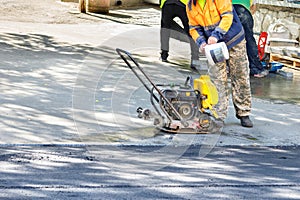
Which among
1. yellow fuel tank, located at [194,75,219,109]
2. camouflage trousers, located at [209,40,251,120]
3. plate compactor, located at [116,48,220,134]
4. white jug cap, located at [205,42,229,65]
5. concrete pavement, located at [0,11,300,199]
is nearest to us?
concrete pavement, located at [0,11,300,199]

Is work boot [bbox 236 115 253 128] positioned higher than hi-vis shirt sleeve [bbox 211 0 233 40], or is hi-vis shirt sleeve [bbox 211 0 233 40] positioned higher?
hi-vis shirt sleeve [bbox 211 0 233 40]

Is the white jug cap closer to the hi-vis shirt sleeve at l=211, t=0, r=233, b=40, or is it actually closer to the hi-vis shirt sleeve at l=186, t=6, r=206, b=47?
the hi-vis shirt sleeve at l=211, t=0, r=233, b=40

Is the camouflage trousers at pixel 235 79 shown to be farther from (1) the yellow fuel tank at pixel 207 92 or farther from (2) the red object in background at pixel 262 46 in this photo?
(2) the red object in background at pixel 262 46

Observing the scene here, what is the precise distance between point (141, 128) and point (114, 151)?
35.2 inches

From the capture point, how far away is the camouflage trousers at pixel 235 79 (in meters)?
7.86

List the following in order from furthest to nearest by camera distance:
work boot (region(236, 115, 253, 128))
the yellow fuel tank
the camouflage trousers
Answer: work boot (region(236, 115, 253, 128)) < the camouflage trousers < the yellow fuel tank

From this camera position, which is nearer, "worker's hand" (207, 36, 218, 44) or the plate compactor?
"worker's hand" (207, 36, 218, 44)

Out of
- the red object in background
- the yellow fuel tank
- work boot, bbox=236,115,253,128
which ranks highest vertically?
the yellow fuel tank

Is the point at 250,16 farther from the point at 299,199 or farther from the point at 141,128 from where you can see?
the point at 299,199

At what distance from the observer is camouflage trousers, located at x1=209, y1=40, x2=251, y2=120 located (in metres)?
7.86

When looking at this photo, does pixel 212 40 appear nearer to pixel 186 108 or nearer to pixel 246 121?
pixel 186 108

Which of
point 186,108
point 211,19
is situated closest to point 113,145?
point 186,108

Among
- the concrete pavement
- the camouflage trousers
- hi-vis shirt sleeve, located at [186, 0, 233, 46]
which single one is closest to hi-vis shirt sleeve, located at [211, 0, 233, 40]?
hi-vis shirt sleeve, located at [186, 0, 233, 46]

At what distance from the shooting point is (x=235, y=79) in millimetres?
8016
